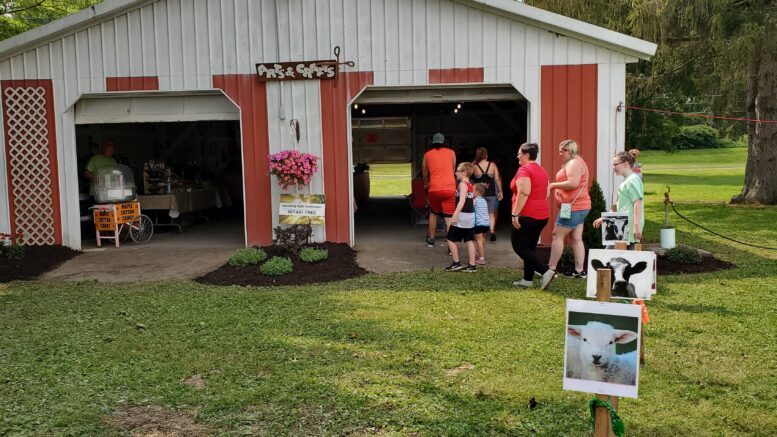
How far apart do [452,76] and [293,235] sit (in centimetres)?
340

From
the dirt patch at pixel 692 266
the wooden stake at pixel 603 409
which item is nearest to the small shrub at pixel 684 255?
the dirt patch at pixel 692 266

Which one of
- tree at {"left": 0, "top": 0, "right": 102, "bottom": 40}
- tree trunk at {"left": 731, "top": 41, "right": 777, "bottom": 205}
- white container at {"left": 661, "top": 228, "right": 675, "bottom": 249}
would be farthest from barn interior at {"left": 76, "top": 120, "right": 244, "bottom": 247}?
tree trunk at {"left": 731, "top": 41, "right": 777, "bottom": 205}

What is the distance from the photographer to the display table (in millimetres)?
13180

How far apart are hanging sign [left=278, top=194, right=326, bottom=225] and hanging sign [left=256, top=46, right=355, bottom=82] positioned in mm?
1837

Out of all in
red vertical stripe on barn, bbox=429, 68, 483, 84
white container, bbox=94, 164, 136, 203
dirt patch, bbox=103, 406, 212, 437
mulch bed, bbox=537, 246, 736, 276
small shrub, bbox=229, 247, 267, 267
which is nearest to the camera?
dirt patch, bbox=103, 406, 212, 437

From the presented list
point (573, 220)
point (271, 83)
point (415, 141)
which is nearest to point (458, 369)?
point (573, 220)

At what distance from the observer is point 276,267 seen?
892cm

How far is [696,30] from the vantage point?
1488 cm

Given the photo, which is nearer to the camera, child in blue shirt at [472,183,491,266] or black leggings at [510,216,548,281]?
black leggings at [510,216,548,281]

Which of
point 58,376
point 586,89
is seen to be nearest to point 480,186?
point 586,89

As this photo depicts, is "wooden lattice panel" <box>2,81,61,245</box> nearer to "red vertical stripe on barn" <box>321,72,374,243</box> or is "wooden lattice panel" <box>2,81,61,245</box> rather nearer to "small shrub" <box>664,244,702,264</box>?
"red vertical stripe on barn" <box>321,72,374,243</box>

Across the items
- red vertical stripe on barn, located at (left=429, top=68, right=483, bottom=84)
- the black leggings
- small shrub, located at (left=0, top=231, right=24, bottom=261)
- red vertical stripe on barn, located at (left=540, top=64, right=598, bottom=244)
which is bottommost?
small shrub, located at (left=0, top=231, right=24, bottom=261)

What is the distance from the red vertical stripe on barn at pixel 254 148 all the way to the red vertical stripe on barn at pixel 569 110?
14.1 ft

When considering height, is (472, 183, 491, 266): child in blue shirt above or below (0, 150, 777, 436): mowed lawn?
above
